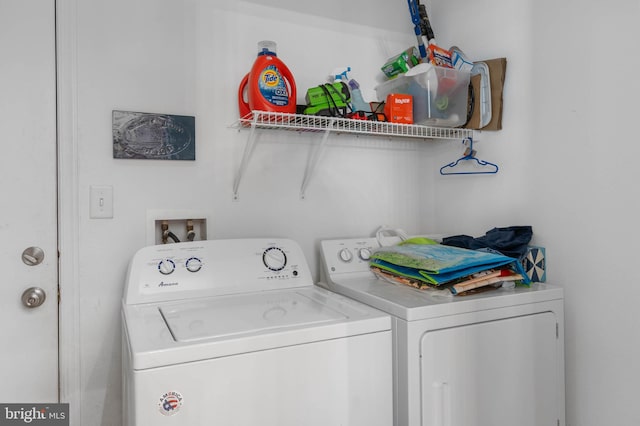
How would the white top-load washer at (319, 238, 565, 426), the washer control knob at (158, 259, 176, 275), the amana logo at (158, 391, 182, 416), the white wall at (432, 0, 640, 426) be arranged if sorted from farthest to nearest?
the washer control knob at (158, 259, 176, 275) → the white wall at (432, 0, 640, 426) → the white top-load washer at (319, 238, 565, 426) → the amana logo at (158, 391, 182, 416)

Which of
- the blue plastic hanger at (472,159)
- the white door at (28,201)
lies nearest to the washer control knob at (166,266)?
the white door at (28,201)

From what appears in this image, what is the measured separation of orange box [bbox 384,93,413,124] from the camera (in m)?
1.80

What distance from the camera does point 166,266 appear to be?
→ 1.54 m

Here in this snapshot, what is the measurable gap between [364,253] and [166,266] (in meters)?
0.86

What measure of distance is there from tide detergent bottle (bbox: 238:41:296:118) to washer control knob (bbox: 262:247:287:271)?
0.55m

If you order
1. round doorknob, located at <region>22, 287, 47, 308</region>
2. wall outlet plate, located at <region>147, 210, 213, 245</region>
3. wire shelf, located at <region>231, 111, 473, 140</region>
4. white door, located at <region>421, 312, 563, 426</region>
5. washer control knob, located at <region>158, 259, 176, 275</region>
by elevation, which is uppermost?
wire shelf, located at <region>231, 111, 473, 140</region>

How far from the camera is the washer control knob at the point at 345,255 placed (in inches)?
73.2

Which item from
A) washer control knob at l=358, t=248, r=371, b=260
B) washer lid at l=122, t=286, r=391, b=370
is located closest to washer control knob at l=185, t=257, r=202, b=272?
washer lid at l=122, t=286, r=391, b=370

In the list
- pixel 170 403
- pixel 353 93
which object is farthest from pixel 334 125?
pixel 170 403

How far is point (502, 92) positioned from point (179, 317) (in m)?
1.60

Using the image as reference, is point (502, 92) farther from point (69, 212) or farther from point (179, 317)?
point (69, 212)

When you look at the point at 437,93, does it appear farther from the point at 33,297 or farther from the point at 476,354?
the point at 33,297

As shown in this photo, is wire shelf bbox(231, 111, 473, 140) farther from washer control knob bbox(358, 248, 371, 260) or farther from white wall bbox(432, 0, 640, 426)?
washer control knob bbox(358, 248, 371, 260)

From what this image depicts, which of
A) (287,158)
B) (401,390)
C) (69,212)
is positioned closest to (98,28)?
(69,212)
